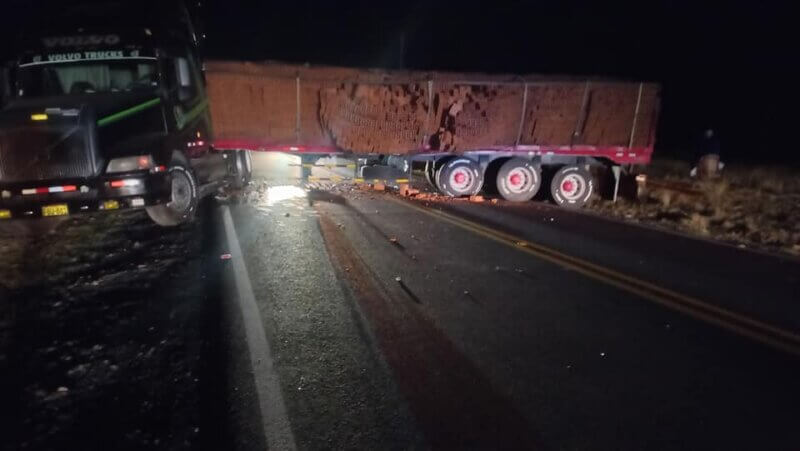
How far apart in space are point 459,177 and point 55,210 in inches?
345

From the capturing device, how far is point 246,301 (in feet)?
19.0

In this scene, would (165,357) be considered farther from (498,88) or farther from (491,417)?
(498,88)

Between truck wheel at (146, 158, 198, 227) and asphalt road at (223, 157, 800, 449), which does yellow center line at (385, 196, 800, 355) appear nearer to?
asphalt road at (223, 157, 800, 449)

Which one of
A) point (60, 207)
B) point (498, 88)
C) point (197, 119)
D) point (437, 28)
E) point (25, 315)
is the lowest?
point (25, 315)

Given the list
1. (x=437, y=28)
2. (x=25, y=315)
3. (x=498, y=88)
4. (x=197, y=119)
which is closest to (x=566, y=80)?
(x=498, y=88)

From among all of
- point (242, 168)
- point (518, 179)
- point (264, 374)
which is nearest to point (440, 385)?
point (264, 374)

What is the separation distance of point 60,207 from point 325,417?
6.35 metres

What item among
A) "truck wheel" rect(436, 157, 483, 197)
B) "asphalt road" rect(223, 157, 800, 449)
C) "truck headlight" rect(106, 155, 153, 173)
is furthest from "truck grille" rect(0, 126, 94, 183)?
"truck wheel" rect(436, 157, 483, 197)

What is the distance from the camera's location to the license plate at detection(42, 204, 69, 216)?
25.6ft

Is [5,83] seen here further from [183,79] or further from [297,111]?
[297,111]

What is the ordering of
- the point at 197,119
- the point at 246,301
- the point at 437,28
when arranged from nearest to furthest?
the point at 246,301 < the point at 197,119 < the point at 437,28

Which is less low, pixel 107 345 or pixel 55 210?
pixel 55 210

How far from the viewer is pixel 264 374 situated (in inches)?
166

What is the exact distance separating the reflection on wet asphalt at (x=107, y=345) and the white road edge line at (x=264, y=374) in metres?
0.31
